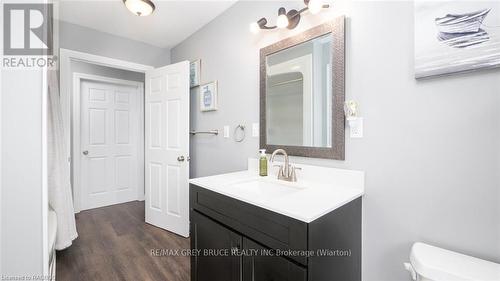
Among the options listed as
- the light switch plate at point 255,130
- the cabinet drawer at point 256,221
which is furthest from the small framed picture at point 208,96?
the cabinet drawer at point 256,221

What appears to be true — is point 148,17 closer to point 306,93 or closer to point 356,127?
point 306,93

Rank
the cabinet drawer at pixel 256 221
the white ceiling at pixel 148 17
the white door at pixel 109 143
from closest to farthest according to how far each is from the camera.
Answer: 1. the cabinet drawer at pixel 256 221
2. the white ceiling at pixel 148 17
3. the white door at pixel 109 143

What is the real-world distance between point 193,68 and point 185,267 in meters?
2.05

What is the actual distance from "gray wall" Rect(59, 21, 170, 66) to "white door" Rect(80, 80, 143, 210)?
886 mm

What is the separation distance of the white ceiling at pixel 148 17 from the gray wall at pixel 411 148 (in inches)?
41.1

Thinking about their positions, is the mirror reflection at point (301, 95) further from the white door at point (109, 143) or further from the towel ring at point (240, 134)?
the white door at point (109, 143)

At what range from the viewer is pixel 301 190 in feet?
4.18

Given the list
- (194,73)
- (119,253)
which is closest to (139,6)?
(194,73)

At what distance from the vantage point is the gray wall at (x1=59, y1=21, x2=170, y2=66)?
7.72 ft

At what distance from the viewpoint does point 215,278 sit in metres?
1.27

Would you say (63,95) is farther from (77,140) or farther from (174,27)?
(174,27)

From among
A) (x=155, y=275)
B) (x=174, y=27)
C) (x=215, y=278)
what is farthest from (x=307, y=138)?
(x=174, y=27)

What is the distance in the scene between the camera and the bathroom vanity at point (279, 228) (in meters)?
0.89

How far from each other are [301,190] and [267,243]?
40 cm
